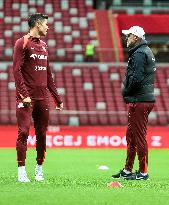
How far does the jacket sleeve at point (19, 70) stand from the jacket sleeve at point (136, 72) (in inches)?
52.6

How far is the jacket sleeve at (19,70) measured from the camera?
7.87 m

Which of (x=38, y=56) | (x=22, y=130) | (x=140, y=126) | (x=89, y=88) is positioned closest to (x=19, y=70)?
(x=38, y=56)

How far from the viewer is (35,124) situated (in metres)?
8.25

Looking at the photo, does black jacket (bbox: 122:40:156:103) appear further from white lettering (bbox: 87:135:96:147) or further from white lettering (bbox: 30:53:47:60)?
white lettering (bbox: 87:135:96:147)

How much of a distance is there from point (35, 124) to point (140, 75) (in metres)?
1.33

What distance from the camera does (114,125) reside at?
1906cm

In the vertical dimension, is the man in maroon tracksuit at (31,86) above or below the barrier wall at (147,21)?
below

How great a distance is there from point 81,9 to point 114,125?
8.87 meters

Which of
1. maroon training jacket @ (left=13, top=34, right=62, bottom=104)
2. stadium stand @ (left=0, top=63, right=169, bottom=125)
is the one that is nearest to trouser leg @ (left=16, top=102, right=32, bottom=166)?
maroon training jacket @ (left=13, top=34, right=62, bottom=104)

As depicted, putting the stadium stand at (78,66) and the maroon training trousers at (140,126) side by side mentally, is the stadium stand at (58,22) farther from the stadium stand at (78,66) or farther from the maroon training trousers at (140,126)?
the maroon training trousers at (140,126)

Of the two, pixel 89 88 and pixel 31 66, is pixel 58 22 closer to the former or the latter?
pixel 89 88

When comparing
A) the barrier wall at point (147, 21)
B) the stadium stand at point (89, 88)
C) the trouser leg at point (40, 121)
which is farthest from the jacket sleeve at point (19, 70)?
the barrier wall at point (147, 21)

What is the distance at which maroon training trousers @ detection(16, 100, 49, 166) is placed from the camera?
7.98m

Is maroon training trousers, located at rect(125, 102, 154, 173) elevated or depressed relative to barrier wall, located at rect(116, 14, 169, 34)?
depressed
